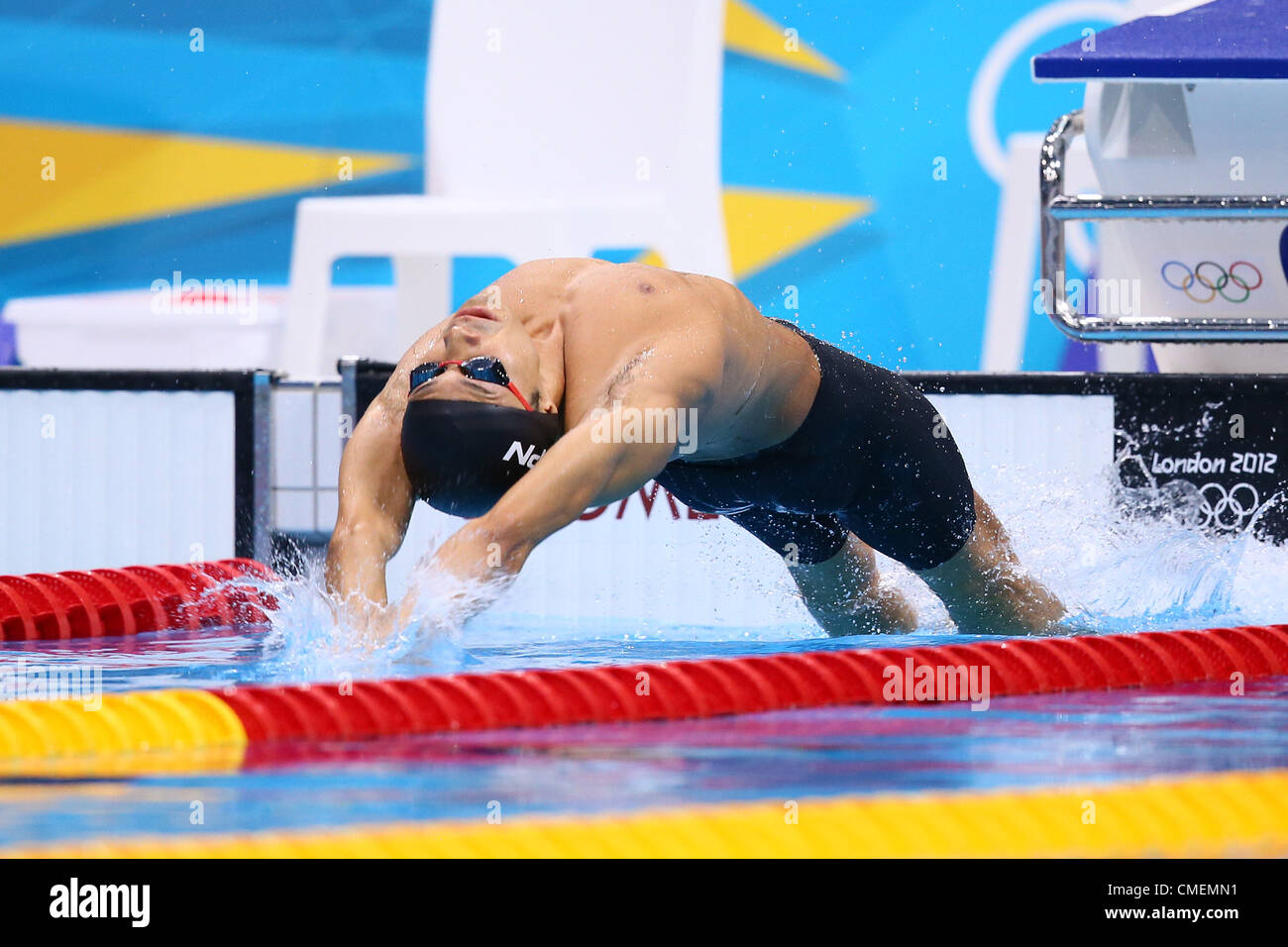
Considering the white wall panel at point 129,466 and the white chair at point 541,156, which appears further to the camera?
the white chair at point 541,156

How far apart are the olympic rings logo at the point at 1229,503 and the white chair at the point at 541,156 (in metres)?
1.94

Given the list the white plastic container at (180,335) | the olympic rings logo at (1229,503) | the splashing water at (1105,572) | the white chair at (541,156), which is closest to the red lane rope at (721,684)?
the splashing water at (1105,572)

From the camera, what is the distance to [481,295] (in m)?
3.09

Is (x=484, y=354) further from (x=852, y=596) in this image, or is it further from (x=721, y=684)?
(x=852, y=596)

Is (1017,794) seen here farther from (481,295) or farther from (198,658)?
(198,658)

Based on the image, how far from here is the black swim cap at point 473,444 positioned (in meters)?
2.71

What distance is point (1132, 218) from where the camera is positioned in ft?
15.0

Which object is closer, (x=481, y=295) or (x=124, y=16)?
(x=481, y=295)

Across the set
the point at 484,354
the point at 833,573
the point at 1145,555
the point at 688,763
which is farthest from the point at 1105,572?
the point at 688,763

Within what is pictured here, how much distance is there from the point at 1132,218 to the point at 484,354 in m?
2.38

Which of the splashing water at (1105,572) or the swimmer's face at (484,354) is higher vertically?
the swimmer's face at (484,354)

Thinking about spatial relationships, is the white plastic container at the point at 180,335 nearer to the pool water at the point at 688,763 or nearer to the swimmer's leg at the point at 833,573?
the swimmer's leg at the point at 833,573
